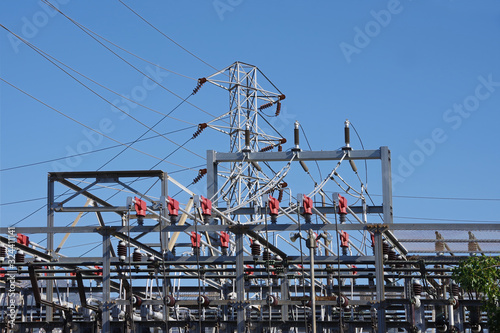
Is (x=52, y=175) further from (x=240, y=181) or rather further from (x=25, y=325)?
(x=240, y=181)

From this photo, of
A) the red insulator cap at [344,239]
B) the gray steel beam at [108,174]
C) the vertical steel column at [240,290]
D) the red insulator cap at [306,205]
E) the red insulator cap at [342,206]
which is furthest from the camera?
the gray steel beam at [108,174]

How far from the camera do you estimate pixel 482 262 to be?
25828mm

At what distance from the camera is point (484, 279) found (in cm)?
2531

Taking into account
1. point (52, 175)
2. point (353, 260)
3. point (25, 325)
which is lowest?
point (25, 325)

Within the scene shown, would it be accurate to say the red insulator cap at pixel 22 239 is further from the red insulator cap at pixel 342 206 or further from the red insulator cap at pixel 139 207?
the red insulator cap at pixel 342 206

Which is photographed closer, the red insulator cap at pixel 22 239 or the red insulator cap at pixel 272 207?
the red insulator cap at pixel 272 207

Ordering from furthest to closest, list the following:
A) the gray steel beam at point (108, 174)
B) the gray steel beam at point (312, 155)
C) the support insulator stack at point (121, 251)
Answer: the gray steel beam at point (312, 155) → the gray steel beam at point (108, 174) → the support insulator stack at point (121, 251)

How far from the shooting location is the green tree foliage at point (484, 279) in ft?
83.1

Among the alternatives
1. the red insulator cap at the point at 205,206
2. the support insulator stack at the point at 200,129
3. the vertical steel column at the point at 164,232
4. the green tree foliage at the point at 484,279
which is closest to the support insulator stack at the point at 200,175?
the support insulator stack at the point at 200,129

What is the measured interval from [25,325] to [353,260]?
12549mm

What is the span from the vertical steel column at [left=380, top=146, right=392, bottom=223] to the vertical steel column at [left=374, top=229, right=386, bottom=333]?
10.9 meters

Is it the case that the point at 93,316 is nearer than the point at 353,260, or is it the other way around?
the point at 353,260

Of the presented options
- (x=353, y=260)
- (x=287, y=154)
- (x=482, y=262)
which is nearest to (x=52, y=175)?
(x=287, y=154)

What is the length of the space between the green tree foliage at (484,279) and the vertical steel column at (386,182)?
520 inches
